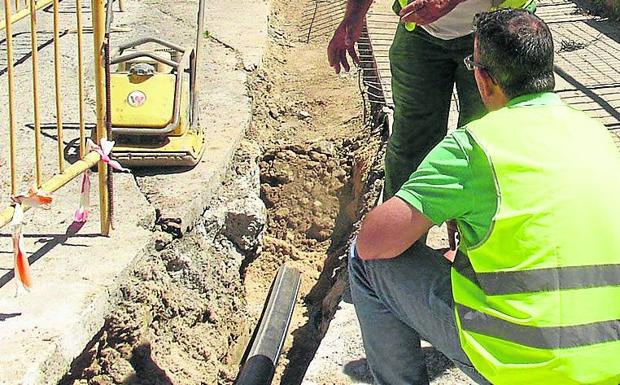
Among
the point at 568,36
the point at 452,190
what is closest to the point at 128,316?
the point at 452,190

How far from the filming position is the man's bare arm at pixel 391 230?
2.50 metres

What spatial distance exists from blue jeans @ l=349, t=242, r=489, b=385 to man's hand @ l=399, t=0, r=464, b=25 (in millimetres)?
796

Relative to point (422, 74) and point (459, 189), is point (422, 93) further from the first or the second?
point (459, 189)

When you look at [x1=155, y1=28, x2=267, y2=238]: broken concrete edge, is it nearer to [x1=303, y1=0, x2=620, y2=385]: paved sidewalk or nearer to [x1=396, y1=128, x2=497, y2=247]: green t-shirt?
[x1=303, y1=0, x2=620, y2=385]: paved sidewalk

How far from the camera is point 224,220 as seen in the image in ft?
16.9

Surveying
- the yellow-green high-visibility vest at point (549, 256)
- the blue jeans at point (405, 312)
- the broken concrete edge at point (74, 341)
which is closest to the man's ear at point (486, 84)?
the yellow-green high-visibility vest at point (549, 256)

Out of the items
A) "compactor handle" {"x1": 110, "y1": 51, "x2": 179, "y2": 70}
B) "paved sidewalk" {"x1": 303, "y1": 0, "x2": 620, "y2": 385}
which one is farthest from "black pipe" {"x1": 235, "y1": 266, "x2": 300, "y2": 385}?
"compactor handle" {"x1": 110, "y1": 51, "x2": 179, "y2": 70}

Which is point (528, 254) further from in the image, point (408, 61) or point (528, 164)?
point (408, 61)

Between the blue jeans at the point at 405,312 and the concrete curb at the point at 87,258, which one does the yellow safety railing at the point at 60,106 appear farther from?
the blue jeans at the point at 405,312

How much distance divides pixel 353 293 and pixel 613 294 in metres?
0.87

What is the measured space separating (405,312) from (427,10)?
1020 mm

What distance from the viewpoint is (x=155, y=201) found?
4719mm

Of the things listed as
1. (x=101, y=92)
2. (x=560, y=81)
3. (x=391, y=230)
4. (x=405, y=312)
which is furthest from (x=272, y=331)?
(x=560, y=81)

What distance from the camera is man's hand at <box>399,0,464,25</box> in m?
3.12
